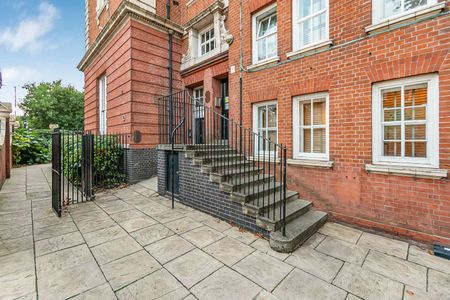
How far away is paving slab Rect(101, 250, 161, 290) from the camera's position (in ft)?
7.30


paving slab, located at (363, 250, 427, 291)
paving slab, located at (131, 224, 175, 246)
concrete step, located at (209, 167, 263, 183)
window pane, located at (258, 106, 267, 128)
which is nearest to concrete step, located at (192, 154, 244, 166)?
concrete step, located at (209, 167, 263, 183)

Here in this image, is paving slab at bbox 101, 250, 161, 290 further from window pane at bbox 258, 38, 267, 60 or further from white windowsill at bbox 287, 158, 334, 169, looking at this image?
window pane at bbox 258, 38, 267, 60

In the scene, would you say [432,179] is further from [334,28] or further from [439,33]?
[334,28]

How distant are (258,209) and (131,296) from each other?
6.86 feet

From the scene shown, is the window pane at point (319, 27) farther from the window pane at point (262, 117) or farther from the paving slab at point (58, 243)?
the paving slab at point (58, 243)

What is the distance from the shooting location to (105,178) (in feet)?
21.4

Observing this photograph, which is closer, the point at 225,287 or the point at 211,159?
the point at 225,287

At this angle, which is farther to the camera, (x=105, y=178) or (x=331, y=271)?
(x=105, y=178)

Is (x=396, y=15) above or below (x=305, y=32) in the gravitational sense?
below

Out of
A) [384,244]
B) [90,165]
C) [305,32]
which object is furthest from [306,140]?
[90,165]

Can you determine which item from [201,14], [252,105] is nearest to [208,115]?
[252,105]

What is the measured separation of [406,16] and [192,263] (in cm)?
487

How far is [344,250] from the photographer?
2.97 m

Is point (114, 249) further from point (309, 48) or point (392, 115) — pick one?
point (309, 48)
